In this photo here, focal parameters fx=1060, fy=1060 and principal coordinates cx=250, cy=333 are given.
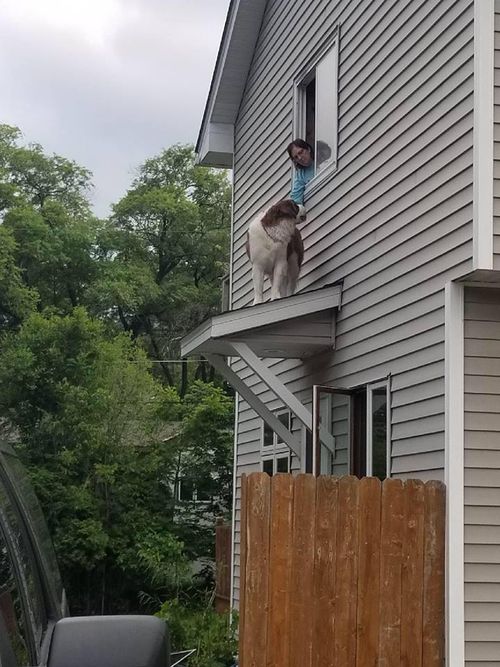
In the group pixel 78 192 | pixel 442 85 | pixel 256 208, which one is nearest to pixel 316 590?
pixel 442 85

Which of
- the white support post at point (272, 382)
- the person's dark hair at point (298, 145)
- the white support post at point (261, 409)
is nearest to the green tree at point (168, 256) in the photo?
the white support post at point (261, 409)

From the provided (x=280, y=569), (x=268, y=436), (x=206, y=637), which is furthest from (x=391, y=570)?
(x=268, y=436)

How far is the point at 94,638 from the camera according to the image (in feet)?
8.90

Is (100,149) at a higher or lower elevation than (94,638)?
higher

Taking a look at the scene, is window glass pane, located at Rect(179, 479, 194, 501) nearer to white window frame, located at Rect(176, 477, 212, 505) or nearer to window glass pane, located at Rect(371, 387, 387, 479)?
white window frame, located at Rect(176, 477, 212, 505)

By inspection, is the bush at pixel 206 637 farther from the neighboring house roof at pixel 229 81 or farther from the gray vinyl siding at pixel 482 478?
the neighboring house roof at pixel 229 81

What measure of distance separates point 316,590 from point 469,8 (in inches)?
155

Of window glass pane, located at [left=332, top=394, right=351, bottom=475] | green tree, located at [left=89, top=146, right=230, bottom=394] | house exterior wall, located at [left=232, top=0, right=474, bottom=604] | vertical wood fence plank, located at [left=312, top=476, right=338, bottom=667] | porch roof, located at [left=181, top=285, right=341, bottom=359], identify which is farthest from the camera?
green tree, located at [left=89, top=146, right=230, bottom=394]

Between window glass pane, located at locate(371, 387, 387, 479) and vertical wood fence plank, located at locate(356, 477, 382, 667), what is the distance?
131cm

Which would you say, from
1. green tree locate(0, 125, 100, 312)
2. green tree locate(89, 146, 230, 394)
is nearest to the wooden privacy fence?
green tree locate(0, 125, 100, 312)

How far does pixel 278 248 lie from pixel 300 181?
38.2 inches

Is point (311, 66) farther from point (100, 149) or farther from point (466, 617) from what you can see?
point (100, 149)

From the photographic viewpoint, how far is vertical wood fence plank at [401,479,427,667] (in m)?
6.81

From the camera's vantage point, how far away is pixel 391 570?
22.6ft
